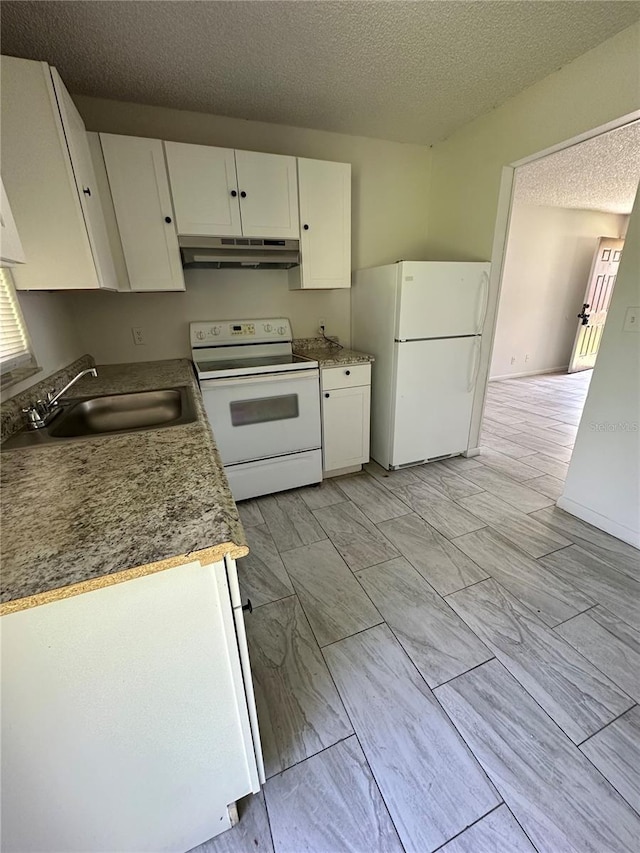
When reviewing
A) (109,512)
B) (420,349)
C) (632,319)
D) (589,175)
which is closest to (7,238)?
(109,512)

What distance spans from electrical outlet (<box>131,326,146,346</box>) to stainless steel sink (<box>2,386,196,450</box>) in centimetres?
95

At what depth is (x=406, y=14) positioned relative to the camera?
1.47m

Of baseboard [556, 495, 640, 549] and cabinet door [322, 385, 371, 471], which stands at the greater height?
cabinet door [322, 385, 371, 471]

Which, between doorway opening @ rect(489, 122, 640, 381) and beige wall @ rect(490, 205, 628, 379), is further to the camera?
beige wall @ rect(490, 205, 628, 379)

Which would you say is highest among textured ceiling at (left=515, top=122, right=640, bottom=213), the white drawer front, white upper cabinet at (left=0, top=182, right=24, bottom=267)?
textured ceiling at (left=515, top=122, right=640, bottom=213)

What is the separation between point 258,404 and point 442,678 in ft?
5.48

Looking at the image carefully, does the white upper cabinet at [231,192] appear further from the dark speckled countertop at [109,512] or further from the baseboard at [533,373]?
the baseboard at [533,373]

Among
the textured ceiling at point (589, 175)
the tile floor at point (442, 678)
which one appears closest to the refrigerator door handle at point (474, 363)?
the tile floor at point (442, 678)

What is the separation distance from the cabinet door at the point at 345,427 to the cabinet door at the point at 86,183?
1426 millimetres

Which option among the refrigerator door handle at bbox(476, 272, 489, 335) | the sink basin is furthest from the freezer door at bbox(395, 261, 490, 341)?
the sink basin

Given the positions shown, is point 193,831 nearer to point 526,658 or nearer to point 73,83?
point 526,658

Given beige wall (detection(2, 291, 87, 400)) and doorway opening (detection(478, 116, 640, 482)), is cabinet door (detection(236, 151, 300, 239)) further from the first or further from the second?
doorway opening (detection(478, 116, 640, 482))

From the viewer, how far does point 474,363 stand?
105 inches

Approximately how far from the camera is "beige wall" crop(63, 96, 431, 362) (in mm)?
2209
